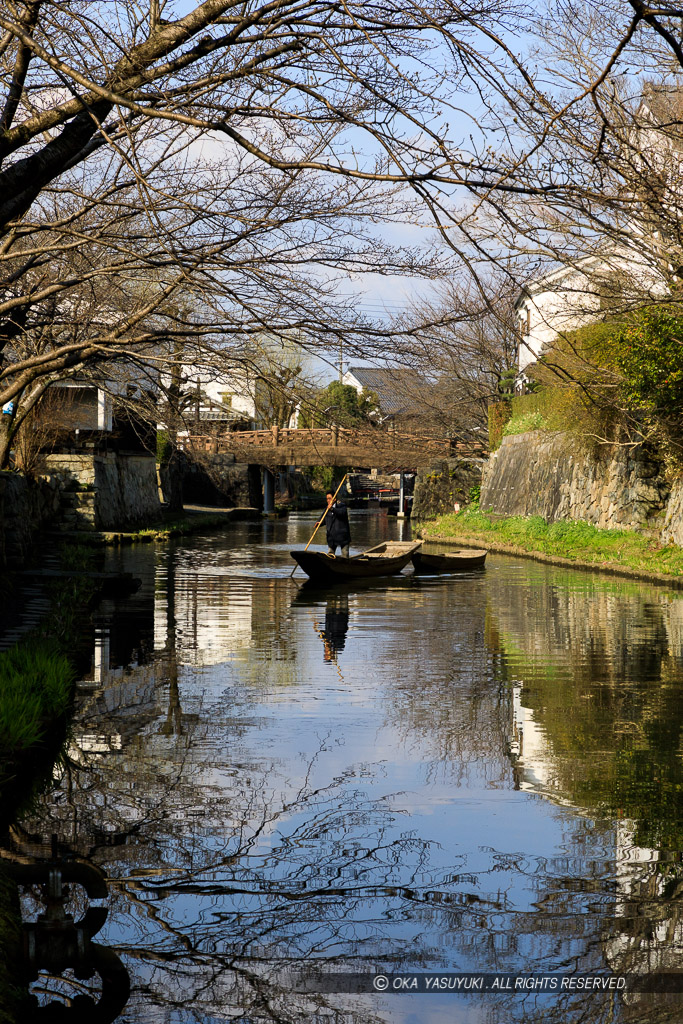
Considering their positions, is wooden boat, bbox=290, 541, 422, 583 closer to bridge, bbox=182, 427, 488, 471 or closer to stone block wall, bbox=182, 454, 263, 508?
bridge, bbox=182, 427, 488, 471

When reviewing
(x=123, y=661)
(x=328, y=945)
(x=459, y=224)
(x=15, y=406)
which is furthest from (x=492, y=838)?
(x=15, y=406)

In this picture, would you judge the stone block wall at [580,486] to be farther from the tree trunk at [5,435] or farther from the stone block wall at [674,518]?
the tree trunk at [5,435]

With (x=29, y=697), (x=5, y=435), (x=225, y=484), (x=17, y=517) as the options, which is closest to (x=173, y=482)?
(x=225, y=484)

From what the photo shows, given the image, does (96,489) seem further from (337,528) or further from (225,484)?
(225,484)

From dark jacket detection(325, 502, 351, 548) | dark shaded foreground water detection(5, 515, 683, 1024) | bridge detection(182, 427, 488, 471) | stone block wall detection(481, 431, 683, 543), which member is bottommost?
dark shaded foreground water detection(5, 515, 683, 1024)

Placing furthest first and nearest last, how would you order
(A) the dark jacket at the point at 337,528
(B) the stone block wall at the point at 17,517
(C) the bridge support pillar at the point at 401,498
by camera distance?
1. (C) the bridge support pillar at the point at 401,498
2. (A) the dark jacket at the point at 337,528
3. (B) the stone block wall at the point at 17,517

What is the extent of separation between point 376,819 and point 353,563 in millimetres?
16713

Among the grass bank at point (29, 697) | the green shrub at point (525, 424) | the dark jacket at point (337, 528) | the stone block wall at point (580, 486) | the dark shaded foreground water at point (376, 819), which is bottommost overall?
the dark shaded foreground water at point (376, 819)

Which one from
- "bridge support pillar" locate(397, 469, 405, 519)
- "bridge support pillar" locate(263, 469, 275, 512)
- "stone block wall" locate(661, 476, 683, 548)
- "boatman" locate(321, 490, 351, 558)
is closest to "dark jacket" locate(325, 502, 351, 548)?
"boatman" locate(321, 490, 351, 558)

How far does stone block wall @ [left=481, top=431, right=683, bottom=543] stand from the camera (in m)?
30.6

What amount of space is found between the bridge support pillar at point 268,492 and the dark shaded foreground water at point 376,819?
5049 centimetres

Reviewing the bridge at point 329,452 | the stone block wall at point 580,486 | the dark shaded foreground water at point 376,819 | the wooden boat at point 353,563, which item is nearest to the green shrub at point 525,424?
the stone block wall at point 580,486

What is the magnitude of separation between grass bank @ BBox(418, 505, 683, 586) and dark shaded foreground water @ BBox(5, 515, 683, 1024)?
36.5ft

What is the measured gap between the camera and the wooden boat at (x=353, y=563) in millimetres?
22828
